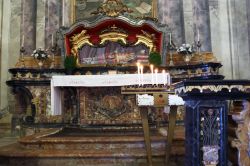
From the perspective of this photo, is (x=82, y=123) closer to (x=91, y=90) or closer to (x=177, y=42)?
(x=91, y=90)

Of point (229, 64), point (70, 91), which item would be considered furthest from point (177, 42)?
point (70, 91)

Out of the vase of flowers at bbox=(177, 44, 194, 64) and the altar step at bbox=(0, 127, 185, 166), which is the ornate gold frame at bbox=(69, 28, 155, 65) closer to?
the vase of flowers at bbox=(177, 44, 194, 64)

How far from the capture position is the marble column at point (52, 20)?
31.9ft

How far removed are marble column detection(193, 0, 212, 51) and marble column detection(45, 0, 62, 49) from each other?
4.33 meters

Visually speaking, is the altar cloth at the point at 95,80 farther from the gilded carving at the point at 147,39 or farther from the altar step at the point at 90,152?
the altar step at the point at 90,152

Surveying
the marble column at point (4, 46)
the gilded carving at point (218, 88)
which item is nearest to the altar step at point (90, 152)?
the gilded carving at point (218, 88)

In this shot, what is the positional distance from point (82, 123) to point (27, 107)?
174cm

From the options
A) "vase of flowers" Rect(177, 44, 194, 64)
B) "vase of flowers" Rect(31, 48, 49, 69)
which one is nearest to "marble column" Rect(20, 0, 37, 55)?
"vase of flowers" Rect(31, 48, 49, 69)

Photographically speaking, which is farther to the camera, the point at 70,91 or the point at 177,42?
the point at 177,42

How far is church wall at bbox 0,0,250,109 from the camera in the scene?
9625 millimetres

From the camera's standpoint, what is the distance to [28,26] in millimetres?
9719

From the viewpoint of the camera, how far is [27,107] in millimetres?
8867

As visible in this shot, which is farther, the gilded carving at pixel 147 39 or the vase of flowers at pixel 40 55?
the gilded carving at pixel 147 39

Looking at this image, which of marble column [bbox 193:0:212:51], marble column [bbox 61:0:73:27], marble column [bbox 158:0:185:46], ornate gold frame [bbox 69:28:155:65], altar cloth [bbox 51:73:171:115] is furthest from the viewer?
marble column [bbox 61:0:73:27]
